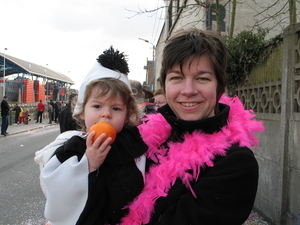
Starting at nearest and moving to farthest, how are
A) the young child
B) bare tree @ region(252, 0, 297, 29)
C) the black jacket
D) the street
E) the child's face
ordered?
the black jacket → the young child → the child's face → bare tree @ region(252, 0, 297, 29) → the street

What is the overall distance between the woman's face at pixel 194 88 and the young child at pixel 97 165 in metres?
0.38

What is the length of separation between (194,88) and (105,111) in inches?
22.8

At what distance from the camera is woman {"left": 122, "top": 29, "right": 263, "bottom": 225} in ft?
3.67

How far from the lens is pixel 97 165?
130cm

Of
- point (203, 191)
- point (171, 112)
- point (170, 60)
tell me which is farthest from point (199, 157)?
point (170, 60)

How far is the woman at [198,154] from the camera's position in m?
1.12

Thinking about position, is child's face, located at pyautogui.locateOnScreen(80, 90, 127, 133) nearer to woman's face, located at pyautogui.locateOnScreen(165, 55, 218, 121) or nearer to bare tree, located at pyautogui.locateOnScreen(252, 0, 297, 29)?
woman's face, located at pyautogui.locateOnScreen(165, 55, 218, 121)

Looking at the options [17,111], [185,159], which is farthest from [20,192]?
[17,111]

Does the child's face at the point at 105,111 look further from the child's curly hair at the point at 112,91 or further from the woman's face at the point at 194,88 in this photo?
the woman's face at the point at 194,88

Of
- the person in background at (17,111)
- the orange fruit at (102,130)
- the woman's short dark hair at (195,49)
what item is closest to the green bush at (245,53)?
the woman's short dark hair at (195,49)

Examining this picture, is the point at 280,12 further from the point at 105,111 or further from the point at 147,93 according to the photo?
the point at 105,111

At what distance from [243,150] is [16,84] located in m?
31.9

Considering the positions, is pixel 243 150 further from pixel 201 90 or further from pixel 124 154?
pixel 124 154

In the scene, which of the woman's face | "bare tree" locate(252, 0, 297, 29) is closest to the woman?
the woman's face
